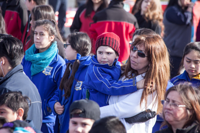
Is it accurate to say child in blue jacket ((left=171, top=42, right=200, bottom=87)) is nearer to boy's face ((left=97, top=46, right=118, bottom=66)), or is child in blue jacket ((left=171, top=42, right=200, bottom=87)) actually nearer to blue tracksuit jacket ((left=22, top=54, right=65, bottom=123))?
boy's face ((left=97, top=46, right=118, bottom=66))

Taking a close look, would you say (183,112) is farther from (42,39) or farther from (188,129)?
(42,39)

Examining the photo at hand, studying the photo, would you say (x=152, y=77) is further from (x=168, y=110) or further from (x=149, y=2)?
(x=149, y=2)

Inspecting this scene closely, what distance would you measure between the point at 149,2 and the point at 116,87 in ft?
11.1

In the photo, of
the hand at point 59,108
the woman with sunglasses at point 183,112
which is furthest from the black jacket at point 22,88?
the woman with sunglasses at point 183,112

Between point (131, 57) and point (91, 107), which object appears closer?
point (91, 107)

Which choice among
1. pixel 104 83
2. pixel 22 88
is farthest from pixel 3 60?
pixel 104 83

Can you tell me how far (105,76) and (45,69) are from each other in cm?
134

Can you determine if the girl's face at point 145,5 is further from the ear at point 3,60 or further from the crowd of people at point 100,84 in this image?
the ear at point 3,60

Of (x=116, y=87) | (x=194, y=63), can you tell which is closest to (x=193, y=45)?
(x=194, y=63)

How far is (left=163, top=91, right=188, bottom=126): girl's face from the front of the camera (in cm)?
266

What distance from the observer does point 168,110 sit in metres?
2.70

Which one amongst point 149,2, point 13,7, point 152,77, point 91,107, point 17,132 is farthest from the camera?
point 13,7

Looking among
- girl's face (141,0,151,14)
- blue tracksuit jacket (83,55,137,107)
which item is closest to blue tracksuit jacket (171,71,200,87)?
blue tracksuit jacket (83,55,137,107)

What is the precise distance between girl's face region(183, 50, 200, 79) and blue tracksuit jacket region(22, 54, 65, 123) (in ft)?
5.51
